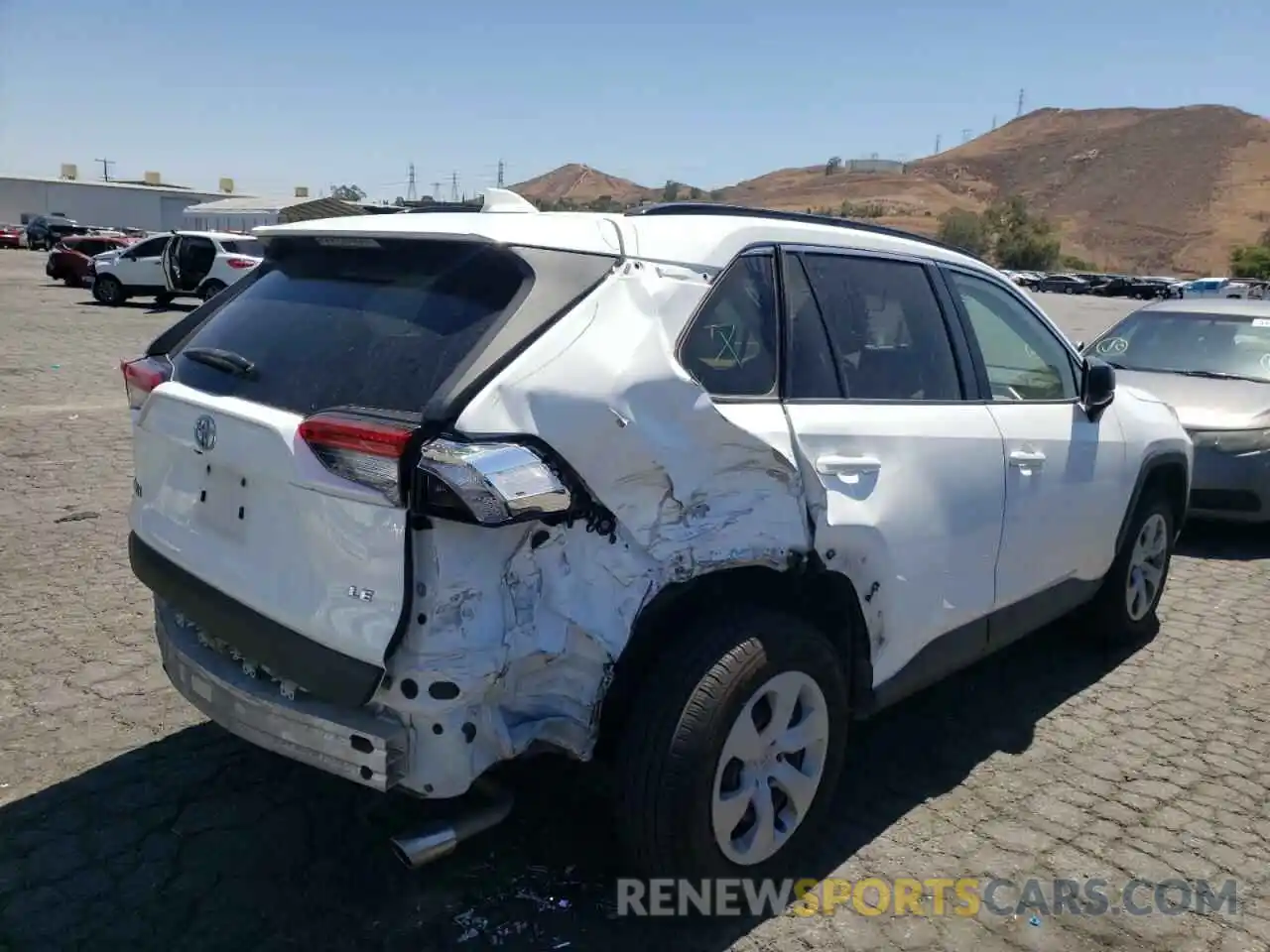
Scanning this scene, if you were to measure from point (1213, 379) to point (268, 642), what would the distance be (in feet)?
24.1

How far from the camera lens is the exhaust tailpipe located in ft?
8.00

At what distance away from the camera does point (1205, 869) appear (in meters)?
3.32

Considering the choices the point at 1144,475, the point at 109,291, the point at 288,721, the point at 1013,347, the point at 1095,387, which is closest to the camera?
the point at 288,721

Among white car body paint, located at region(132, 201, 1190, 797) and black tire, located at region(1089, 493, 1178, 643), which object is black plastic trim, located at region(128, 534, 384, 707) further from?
black tire, located at region(1089, 493, 1178, 643)

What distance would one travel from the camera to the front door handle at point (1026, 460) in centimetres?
378

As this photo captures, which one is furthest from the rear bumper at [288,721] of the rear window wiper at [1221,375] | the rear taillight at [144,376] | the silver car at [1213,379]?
the rear window wiper at [1221,375]

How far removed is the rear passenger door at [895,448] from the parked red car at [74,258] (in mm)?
29625

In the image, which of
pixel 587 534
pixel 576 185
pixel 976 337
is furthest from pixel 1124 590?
pixel 576 185

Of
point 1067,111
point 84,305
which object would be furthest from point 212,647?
point 1067,111

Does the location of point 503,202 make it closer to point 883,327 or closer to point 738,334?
point 738,334

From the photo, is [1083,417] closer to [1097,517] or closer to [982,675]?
[1097,517]

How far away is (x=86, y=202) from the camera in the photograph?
82375 millimetres

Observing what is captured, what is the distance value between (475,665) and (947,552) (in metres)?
1.82

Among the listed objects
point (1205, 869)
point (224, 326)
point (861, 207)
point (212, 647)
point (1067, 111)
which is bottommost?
point (1205, 869)
